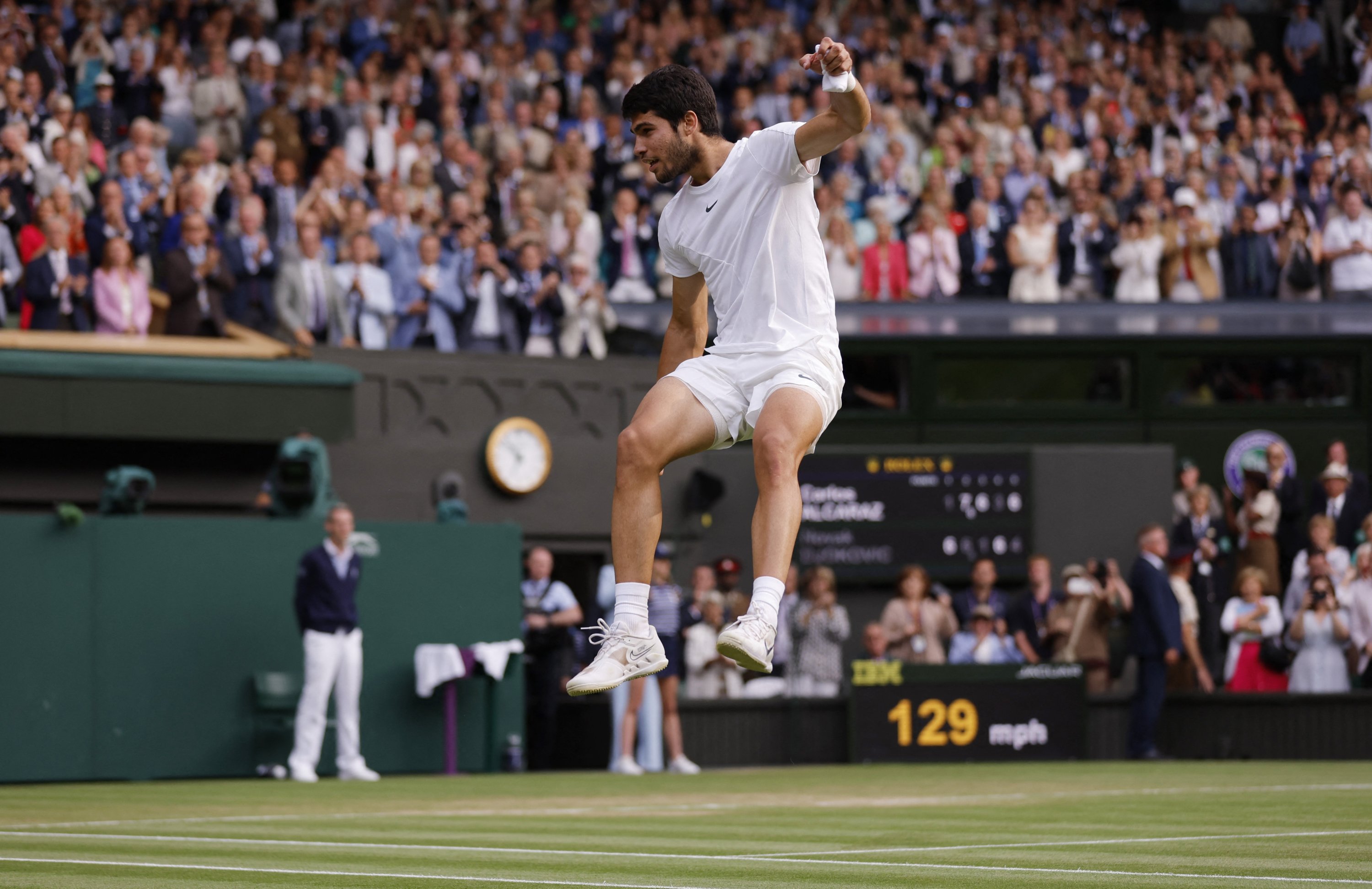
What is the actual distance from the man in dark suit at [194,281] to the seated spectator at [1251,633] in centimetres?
916

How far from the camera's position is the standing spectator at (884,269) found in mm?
20281

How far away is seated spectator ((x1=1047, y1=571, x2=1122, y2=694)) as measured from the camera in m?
17.7

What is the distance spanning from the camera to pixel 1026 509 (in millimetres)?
18922

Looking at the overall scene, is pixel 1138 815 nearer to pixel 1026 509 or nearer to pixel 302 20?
pixel 1026 509

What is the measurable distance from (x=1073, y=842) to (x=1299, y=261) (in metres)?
14.5

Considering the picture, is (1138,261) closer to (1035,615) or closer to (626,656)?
(1035,615)

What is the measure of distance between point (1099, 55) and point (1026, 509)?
7767 mm

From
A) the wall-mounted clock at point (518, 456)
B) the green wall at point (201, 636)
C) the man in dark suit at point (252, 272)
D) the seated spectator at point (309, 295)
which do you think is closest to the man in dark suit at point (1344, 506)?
the wall-mounted clock at point (518, 456)

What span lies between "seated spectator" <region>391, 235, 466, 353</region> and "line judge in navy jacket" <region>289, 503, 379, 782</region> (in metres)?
3.29

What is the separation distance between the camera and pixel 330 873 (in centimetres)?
631

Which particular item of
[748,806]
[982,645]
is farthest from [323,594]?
[982,645]

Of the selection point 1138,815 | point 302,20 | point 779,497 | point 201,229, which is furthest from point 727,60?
point 779,497

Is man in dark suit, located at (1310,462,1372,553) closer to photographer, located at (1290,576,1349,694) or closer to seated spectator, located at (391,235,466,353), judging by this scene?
photographer, located at (1290,576,1349,694)

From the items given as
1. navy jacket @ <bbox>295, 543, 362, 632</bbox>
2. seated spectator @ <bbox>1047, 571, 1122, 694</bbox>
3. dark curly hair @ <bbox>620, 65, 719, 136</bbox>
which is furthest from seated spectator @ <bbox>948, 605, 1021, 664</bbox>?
dark curly hair @ <bbox>620, 65, 719, 136</bbox>
